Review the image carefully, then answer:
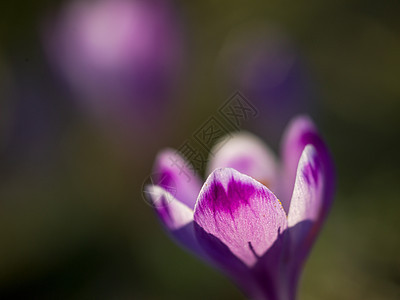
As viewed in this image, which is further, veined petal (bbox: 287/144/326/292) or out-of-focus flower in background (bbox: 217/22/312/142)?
out-of-focus flower in background (bbox: 217/22/312/142)

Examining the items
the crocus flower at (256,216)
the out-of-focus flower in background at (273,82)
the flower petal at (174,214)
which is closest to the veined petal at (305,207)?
the crocus flower at (256,216)

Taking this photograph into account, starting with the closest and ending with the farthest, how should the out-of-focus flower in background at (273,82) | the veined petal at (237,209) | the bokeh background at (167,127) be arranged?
1. the veined petal at (237,209)
2. the bokeh background at (167,127)
3. the out-of-focus flower in background at (273,82)

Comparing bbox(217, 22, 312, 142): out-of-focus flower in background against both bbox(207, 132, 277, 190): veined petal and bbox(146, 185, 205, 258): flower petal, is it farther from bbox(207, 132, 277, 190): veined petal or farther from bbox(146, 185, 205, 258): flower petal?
bbox(146, 185, 205, 258): flower petal

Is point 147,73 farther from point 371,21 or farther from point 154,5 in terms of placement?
point 371,21

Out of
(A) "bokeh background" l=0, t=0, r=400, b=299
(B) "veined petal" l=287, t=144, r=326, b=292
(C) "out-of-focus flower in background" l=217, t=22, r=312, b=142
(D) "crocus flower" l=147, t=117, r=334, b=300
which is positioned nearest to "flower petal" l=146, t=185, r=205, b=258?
(D) "crocus flower" l=147, t=117, r=334, b=300

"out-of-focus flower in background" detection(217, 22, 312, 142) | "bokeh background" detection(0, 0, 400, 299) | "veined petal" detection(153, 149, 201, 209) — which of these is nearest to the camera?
"veined petal" detection(153, 149, 201, 209)

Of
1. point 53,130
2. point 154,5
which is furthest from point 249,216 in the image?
point 53,130

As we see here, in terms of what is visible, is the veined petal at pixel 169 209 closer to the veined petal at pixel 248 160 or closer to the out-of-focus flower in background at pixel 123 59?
the veined petal at pixel 248 160

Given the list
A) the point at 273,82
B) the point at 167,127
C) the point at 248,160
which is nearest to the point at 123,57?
the point at 167,127
